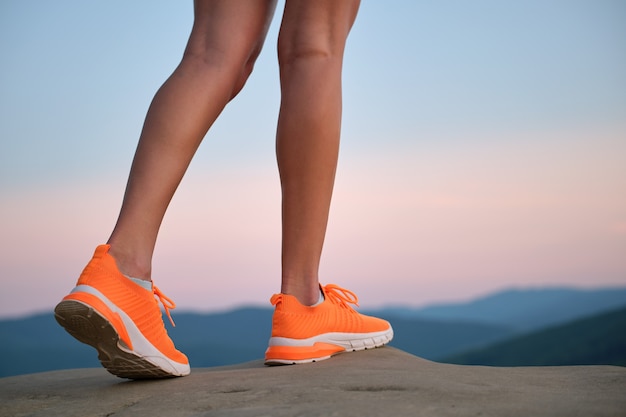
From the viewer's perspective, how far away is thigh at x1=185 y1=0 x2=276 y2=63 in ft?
5.40

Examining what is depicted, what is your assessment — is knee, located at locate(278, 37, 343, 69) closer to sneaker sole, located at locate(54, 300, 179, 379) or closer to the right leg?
the right leg

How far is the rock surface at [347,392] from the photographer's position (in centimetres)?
108

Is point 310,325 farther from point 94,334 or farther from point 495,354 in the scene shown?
point 495,354

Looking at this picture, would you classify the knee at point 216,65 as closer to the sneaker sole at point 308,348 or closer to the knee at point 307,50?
the knee at point 307,50

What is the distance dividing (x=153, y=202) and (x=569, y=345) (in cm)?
1193

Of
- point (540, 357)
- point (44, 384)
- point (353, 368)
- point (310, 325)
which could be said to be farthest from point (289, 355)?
point (540, 357)

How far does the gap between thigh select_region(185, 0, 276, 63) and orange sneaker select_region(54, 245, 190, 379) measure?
54 centimetres

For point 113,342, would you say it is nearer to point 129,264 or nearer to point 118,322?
point 118,322

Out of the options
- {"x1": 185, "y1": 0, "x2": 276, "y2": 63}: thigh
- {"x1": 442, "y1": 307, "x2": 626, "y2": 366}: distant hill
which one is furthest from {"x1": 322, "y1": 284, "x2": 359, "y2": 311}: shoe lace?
{"x1": 442, "y1": 307, "x2": 626, "y2": 366}: distant hill

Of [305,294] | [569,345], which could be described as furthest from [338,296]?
[569,345]

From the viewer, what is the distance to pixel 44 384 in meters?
1.71

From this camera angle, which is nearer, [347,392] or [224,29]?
[347,392]

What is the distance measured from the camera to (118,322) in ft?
4.61

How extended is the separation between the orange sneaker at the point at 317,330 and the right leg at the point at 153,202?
Answer: 0.85ft
